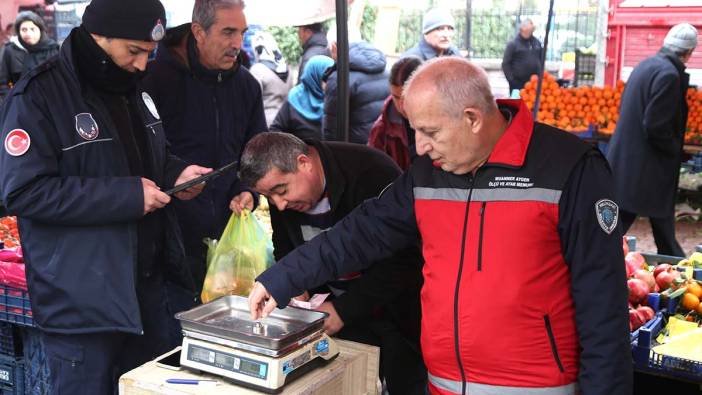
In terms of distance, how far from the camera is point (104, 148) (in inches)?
97.0

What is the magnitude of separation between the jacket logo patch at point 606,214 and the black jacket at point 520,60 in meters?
7.95

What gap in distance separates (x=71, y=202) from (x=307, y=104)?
3303mm

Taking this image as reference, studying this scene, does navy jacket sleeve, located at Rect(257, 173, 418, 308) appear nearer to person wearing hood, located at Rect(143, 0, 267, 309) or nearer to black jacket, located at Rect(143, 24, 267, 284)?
person wearing hood, located at Rect(143, 0, 267, 309)

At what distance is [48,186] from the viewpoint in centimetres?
231

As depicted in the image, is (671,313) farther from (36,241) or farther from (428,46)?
(428,46)

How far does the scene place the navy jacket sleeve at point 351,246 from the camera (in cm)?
216

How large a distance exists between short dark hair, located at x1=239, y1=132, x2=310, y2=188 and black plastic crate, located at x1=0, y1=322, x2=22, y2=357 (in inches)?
47.4

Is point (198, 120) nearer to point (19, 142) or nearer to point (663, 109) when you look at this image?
point (19, 142)

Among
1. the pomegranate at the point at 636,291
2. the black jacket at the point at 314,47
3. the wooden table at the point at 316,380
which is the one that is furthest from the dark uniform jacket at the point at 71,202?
the black jacket at the point at 314,47

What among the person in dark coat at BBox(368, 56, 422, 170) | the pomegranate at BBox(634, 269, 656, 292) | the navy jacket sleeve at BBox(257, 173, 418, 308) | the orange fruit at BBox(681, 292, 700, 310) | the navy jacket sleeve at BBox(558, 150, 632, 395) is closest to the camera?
the navy jacket sleeve at BBox(558, 150, 632, 395)

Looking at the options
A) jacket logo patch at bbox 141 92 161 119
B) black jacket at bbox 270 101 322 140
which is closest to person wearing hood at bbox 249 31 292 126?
black jacket at bbox 270 101 322 140

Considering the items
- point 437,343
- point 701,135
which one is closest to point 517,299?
point 437,343

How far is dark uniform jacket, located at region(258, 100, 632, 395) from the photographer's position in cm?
185

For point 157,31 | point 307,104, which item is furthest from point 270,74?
point 157,31
